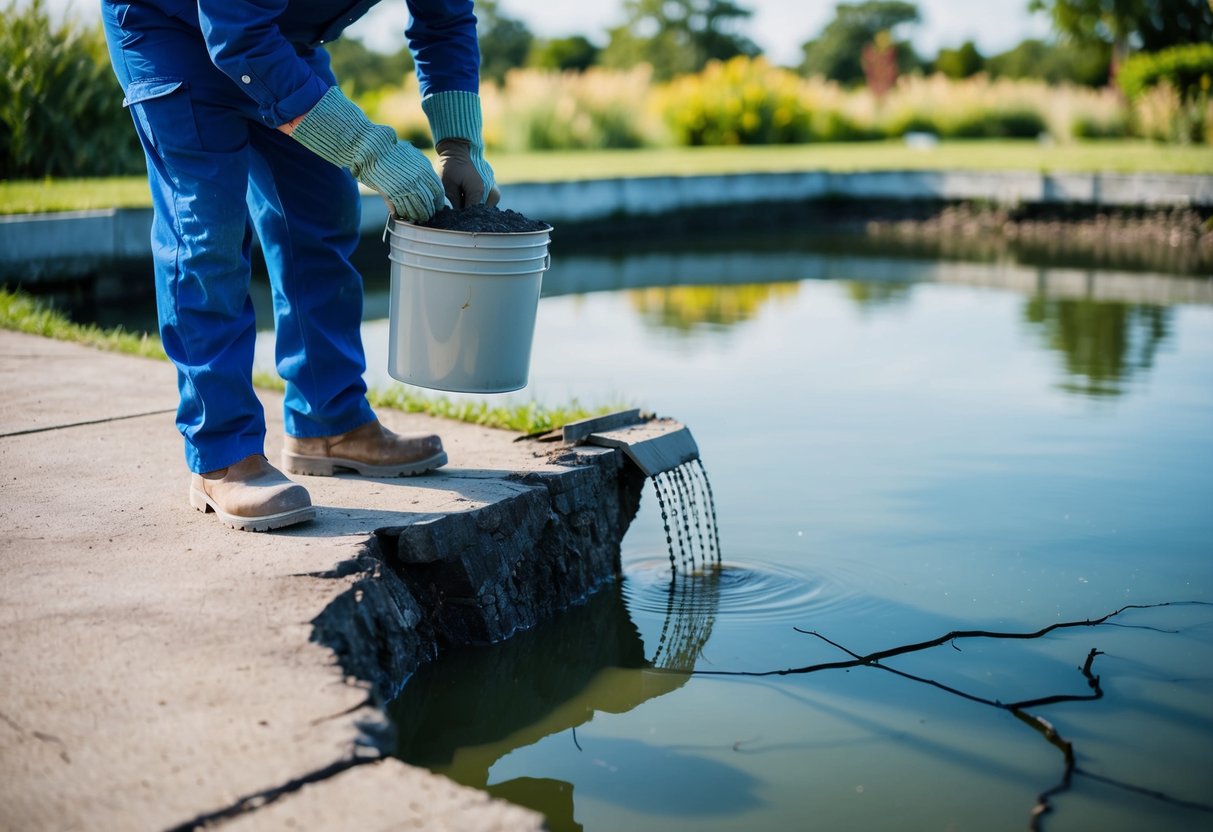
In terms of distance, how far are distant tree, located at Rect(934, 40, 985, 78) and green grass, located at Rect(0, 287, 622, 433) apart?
4155 cm

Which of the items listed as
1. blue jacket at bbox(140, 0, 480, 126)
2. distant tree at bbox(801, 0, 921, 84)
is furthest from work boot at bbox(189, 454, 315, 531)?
distant tree at bbox(801, 0, 921, 84)

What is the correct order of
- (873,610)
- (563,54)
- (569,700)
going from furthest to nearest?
(563,54) < (873,610) < (569,700)

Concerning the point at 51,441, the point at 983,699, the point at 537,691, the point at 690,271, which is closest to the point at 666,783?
the point at 537,691

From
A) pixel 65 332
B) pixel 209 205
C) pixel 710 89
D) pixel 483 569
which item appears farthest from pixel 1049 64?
pixel 209 205

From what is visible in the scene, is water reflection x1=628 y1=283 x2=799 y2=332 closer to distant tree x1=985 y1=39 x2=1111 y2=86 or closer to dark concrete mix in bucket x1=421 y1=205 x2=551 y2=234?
dark concrete mix in bucket x1=421 y1=205 x2=551 y2=234

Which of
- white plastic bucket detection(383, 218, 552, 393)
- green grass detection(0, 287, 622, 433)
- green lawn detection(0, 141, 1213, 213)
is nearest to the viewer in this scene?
white plastic bucket detection(383, 218, 552, 393)

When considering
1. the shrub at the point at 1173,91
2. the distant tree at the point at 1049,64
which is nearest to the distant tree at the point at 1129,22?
the distant tree at the point at 1049,64

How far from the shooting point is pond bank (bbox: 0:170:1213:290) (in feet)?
31.9

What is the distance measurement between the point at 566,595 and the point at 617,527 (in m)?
0.30

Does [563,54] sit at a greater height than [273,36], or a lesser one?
greater

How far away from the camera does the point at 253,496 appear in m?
2.63

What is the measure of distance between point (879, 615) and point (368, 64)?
39897 mm

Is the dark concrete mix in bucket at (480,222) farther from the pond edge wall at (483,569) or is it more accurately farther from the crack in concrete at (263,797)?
the crack in concrete at (263,797)

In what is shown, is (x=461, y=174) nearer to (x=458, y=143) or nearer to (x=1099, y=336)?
(x=458, y=143)
